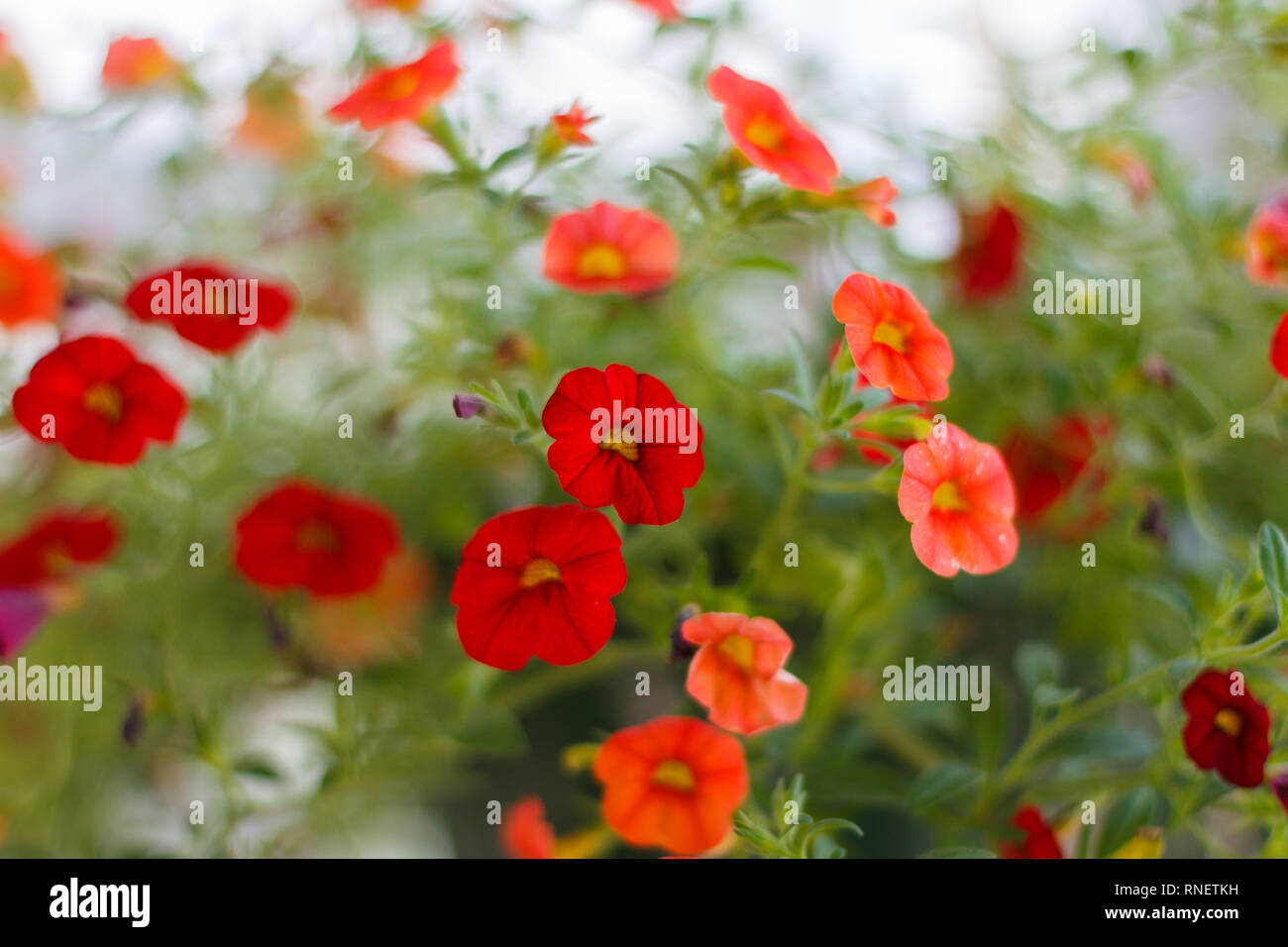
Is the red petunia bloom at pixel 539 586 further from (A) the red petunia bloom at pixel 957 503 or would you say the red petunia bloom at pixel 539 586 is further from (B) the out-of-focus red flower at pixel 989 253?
(B) the out-of-focus red flower at pixel 989 253

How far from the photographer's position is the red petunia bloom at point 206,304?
54cm

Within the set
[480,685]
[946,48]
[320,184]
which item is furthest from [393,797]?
[946,48]

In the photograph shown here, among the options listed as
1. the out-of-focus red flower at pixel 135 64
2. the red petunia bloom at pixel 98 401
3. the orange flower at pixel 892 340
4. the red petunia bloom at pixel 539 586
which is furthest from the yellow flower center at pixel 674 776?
the out-of-focus red flower at pixel 135 64

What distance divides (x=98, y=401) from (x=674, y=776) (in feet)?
1.26

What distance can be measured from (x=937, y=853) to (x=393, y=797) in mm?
474

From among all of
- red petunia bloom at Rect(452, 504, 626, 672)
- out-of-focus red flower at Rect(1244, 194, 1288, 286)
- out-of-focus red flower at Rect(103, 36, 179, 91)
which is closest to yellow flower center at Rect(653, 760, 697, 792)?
red petunia bloom at Rect(452, 504, 626, 672)

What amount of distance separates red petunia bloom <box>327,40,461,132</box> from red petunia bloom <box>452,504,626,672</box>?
0.24 metres

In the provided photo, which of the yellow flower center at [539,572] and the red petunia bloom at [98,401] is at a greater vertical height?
the red petunia bloom at [98,401]

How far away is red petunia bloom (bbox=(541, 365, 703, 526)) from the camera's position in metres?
0.39

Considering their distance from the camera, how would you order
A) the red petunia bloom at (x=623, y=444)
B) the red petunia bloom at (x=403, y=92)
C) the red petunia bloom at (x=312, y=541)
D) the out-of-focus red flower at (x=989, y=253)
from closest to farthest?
the red petunia bloom at (x=623, y=444) < the red petunia bloom at (x=403, y=92) < the red petunia bloom at (x=312, y=541) < the out-of-focus red flower at (x=989, y=253)

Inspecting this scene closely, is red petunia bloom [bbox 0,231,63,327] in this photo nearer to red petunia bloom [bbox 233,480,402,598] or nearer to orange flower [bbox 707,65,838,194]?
red petunia bloom [bbox 233,480,402,598]

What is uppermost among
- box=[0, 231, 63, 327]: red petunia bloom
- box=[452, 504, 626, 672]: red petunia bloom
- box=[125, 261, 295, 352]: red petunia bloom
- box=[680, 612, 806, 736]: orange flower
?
box=[0, 231, 63, 327]: red petunia bloom

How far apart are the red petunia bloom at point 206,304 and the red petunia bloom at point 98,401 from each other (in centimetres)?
3

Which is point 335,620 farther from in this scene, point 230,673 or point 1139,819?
point 1139,819
